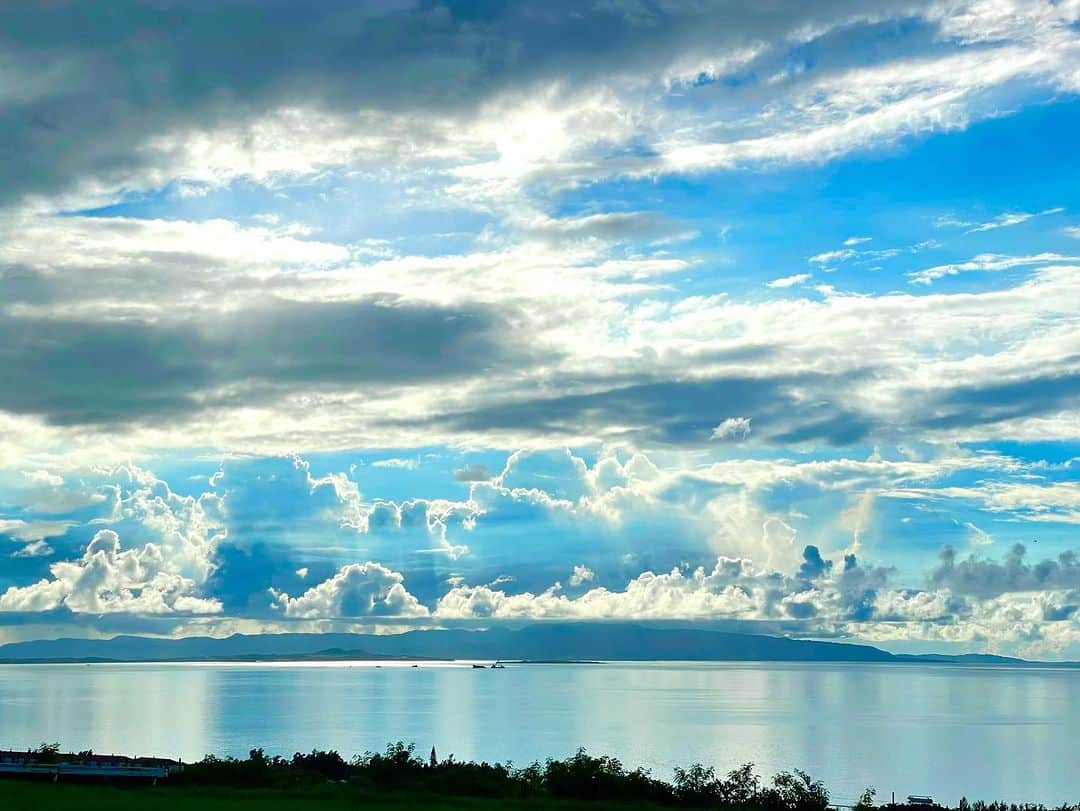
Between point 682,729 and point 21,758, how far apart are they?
120 meters

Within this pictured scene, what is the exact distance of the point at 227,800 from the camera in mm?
51125

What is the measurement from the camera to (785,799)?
57312 mm

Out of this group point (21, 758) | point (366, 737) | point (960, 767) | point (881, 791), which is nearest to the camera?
point (21, 758)

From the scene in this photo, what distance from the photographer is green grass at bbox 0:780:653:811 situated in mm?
47375

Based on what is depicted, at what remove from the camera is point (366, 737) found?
540 feet

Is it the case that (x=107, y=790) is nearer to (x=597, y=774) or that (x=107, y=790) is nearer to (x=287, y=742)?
(x=597, y=774)

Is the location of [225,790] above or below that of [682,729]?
above

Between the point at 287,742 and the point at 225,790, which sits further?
the point at 287,742

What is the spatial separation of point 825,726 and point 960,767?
56.5 meters

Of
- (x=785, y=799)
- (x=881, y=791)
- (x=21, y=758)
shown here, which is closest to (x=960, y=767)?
(x=881, y=791)

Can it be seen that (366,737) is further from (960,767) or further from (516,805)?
(516,805)

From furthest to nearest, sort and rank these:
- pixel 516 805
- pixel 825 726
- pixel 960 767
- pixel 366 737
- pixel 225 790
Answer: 1. pixel 825 726
2. pixel 366 737
3. pixel 960 767
4. pixel 225 790
5. pixel 516 805

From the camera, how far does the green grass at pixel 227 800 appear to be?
47375mm

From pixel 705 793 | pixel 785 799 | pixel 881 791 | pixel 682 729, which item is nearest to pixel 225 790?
pixel 705 793
